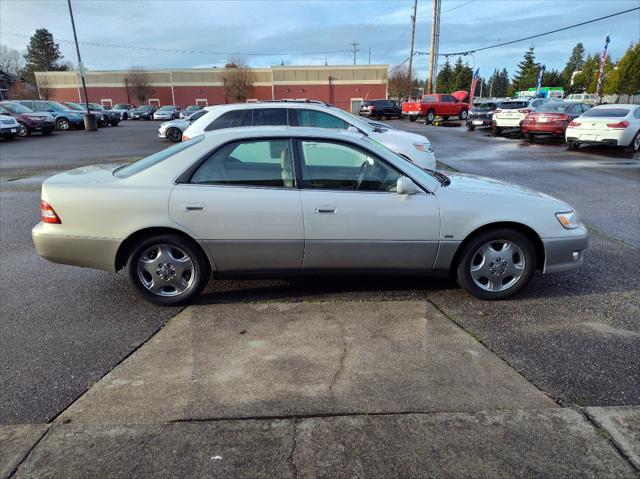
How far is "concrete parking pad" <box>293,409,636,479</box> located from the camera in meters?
2.26

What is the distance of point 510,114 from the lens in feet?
72.8

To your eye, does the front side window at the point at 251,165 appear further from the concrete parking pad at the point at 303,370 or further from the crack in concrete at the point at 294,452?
the crack in concrete at the point at 294,452

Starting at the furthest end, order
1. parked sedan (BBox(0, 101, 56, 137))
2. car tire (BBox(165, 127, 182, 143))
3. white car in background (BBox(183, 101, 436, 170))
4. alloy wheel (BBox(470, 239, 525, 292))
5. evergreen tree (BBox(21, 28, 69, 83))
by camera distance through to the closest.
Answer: evergreen tree (BBox(21, 28, 69, 83)) < parked sedan (BBox(0, 101, 56, 137)) < car tire (BBox(165, 127, 182, 143)) < white car in background (BBox(183, 101, 436, 170)) < alloy wheel (BBox(470, 239, 525, 292))

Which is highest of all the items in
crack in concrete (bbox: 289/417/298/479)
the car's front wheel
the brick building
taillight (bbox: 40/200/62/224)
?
the brick building

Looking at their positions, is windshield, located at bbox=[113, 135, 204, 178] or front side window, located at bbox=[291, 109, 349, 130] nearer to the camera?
windshield, located at bbox=[113, 135, 204, 178]

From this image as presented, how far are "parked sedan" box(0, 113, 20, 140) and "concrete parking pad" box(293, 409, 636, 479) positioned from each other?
24.1 meters

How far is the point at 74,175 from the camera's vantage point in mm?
4461

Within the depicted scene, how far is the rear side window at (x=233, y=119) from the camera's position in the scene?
7916 mm

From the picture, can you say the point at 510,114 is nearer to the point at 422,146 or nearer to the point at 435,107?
the point at 435,107

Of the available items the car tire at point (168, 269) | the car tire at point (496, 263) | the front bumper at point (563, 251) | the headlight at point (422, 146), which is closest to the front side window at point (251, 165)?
the car tire at point (168, 269)

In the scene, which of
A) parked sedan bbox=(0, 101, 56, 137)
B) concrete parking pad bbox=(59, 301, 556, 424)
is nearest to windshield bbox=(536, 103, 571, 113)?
concrete parking pad bbox=(59, 301, 556, 424)

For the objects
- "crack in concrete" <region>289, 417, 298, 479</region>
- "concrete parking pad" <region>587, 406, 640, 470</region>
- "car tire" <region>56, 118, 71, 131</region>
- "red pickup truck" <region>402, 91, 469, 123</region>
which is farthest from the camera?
"red pickup truck" <region>402, 91, 469, 123</region>

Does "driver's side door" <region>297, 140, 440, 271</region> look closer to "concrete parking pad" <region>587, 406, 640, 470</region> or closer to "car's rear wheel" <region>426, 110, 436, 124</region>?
"concrete parking pad" <region>587, 406, 640, 470</region>

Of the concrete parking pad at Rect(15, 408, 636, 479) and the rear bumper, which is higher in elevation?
the rear bumper
